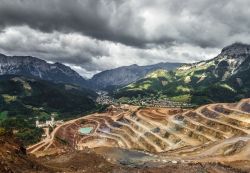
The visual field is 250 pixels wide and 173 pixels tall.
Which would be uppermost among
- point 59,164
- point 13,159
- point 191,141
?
point 13,159

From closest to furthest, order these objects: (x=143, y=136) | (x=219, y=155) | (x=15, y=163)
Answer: (x=15, y=163)
(x=219, y=155)
(x=143, y=136)

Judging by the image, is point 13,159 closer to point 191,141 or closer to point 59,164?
point 59,164

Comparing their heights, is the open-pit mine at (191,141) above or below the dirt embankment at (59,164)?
below

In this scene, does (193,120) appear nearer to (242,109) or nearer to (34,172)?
(242,109)

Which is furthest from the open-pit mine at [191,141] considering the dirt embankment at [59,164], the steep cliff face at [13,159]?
the steep cliff face at [13,159]

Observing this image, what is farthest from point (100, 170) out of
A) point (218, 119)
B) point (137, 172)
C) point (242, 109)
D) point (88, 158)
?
point (242, 109)

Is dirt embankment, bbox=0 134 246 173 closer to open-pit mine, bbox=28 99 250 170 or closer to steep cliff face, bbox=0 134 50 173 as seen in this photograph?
steep cliff face, bbox=0 134 50 173

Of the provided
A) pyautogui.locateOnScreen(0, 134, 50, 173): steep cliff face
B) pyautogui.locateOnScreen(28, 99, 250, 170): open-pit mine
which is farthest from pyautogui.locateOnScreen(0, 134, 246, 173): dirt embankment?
pyautogui.locateOnScreen(28, 99, 250, 170): open-pit mine

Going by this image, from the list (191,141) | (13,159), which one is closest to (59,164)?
(13,159)

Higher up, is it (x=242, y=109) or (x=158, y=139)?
(x=242, y=109)

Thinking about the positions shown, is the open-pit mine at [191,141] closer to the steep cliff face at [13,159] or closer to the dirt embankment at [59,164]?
the dirt embankment at [59,164]

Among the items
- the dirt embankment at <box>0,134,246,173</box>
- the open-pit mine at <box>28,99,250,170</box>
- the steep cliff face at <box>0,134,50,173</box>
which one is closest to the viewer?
the steep cliff face at <box>0,134,50,173</box>
